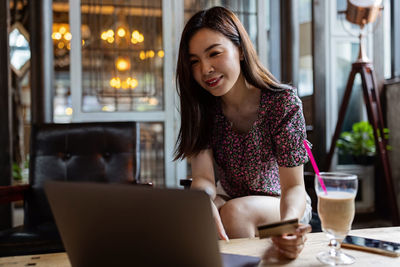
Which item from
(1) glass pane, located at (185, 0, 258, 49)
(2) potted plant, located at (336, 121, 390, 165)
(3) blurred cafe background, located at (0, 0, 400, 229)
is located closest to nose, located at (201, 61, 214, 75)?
(3) blurred cafe background, located at (0, 0, 400, 229)

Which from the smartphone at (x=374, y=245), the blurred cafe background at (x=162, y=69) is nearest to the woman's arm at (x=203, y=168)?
the smartphone at (x=374, y=245)

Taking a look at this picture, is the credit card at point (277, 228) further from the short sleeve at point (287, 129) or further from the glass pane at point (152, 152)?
the glass pane at point (152, 152)

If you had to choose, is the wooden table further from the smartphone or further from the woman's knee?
the woman's knee

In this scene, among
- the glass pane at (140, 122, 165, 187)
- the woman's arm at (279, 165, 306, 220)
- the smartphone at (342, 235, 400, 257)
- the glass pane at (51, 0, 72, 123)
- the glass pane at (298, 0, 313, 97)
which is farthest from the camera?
the glass pane at (51, 0, 72, 123)


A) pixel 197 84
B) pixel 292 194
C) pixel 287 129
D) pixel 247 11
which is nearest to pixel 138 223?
pixel 292 194

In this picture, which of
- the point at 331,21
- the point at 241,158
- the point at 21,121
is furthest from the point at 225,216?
the point at 21,121

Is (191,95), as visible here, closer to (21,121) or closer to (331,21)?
(331,21)

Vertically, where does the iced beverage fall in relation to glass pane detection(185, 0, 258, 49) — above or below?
below

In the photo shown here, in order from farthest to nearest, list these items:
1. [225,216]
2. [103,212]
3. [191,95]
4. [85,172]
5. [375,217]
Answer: [375,217] → [85,172] → [191,95] → [225,216] → [103,212]

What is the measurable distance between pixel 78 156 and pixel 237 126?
89 cm

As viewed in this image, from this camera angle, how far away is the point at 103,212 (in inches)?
21.0

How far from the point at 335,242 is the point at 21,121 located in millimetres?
5489

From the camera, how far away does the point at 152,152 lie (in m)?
2.97

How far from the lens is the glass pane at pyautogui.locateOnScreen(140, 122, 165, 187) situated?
2.93 m
